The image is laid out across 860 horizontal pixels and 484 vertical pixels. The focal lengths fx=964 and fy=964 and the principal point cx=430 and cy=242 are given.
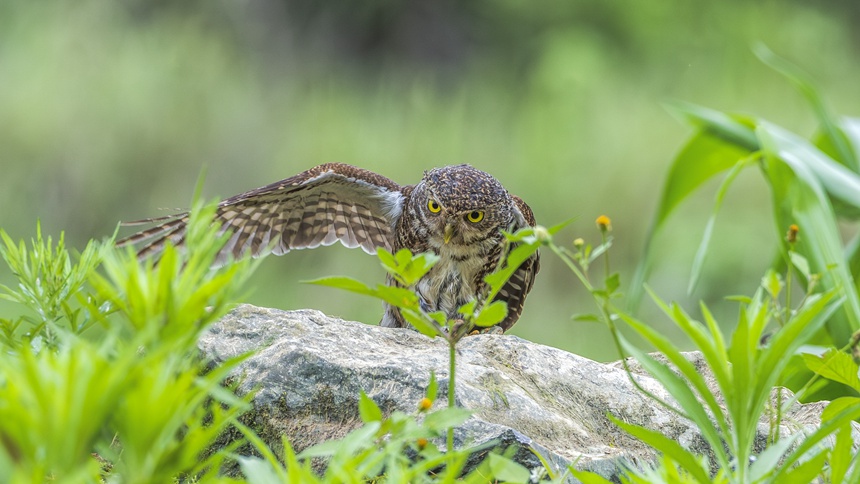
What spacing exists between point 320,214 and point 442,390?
6.65 ft

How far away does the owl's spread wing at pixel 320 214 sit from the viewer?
10.3ft

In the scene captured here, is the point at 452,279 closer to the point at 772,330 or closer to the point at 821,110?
the point at 821,110

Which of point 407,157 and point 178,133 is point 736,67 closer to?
point 407,157

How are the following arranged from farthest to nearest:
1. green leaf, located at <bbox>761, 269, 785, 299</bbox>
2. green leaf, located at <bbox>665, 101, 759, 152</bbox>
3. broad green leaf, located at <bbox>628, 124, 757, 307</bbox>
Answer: broad green leaf, located at <bbox>628, 124, 757, 307</bbox>
green leaf, located at <bbox>665, 101, 759, 152</bbox>
green leaf, located at <bbox>761, 269, 785, 299</bbox>

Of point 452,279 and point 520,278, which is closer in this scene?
point 452,279

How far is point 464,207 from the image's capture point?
2.90m

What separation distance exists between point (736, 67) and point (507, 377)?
22.9ft

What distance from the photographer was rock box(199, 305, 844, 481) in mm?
1321

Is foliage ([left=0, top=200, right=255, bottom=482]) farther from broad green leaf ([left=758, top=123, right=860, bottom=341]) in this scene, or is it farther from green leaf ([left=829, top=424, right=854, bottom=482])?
broad green leaf ([left=758, top=123, right=860, bottom=341])

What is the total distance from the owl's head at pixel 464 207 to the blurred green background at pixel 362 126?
170 cm

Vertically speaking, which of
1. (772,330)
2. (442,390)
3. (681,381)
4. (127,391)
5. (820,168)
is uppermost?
(820,168)

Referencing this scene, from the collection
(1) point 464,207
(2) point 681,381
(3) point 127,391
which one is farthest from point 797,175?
(3) point 127,391

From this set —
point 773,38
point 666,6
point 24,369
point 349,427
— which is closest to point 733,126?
point 349,427

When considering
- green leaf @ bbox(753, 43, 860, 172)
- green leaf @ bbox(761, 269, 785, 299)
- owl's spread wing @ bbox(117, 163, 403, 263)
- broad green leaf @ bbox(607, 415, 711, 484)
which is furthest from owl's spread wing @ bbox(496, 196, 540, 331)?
broad green leaf @ bbox(607, 415, 711, 484)
